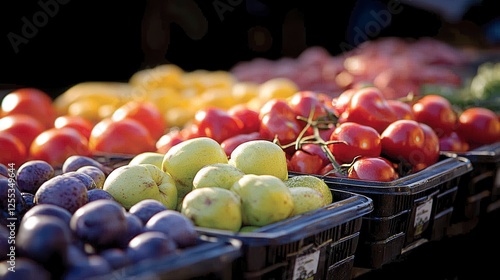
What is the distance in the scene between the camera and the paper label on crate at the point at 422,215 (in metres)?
1.92

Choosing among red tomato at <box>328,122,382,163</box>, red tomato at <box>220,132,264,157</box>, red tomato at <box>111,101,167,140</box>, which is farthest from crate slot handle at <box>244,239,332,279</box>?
red tomato at <box>111,101,167,140</box>

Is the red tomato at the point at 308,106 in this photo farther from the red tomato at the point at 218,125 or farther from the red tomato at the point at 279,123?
the red tomato at the point at 218,125

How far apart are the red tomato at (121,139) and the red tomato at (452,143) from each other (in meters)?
1.25

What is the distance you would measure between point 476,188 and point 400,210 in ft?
2.51

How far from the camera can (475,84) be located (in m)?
3.99

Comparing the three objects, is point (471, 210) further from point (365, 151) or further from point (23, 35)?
point (23, 35)

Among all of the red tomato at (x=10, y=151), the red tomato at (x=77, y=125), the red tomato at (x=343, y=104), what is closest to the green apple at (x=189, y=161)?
the red tomato at (x=343, y=104)

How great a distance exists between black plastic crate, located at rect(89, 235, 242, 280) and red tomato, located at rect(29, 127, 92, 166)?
1273 millimetres

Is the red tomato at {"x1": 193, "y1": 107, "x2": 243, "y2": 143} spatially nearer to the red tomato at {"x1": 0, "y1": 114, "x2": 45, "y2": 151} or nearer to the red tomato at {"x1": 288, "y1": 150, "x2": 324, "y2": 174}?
the red tomato at {"x1": 288, "y1": 150, "x2": 324, "y2": 174}

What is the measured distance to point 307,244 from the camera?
4.62ft

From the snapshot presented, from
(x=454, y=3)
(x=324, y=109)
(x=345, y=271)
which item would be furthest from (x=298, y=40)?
(x=345, y=271)

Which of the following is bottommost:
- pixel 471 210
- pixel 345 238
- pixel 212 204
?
pixel 471 210

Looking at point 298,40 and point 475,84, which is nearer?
point 475,84

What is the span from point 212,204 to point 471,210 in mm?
1472
